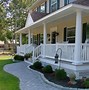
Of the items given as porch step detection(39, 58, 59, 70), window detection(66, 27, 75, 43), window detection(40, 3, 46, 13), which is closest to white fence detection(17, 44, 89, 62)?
porch step detection(39, 58, 59, 70)

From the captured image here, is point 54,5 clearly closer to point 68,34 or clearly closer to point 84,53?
point 68,34

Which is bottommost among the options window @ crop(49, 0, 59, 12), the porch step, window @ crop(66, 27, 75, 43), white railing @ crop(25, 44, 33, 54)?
the porch step

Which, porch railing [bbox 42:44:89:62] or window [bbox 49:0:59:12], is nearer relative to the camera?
porch railing [bbox 42:44:89:62]

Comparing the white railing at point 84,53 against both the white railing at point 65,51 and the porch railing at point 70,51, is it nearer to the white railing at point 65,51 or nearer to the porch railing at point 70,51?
the porch railing at point 70,51

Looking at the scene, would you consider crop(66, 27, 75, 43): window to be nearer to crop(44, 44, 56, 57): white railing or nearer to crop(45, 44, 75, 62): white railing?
crop(44, 44, 56, 57): white railing

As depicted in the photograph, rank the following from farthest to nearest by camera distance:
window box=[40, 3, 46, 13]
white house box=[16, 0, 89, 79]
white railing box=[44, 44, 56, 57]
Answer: window box=[40, 3, 46, 13] < white railing box=[44, 44, 56, 57] < white house box=[16, 0, 89, 79]

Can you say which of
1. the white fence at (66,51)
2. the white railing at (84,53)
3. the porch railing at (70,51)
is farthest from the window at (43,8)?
the white railing at (84,53)

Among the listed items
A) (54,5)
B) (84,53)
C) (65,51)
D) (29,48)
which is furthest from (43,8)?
(84,53)

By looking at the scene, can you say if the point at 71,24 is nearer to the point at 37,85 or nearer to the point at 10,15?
the point at 37,85

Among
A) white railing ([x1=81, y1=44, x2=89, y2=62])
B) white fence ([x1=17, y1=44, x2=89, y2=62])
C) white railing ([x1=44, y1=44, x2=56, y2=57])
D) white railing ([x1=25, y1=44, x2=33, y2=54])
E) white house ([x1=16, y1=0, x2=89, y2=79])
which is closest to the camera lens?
white house ([x1=16, y1=0, x2=89, y2=79])

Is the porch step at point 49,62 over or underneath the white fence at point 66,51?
underneath

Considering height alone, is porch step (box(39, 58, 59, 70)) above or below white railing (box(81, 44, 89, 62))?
below

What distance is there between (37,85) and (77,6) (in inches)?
166

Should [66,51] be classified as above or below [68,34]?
below
